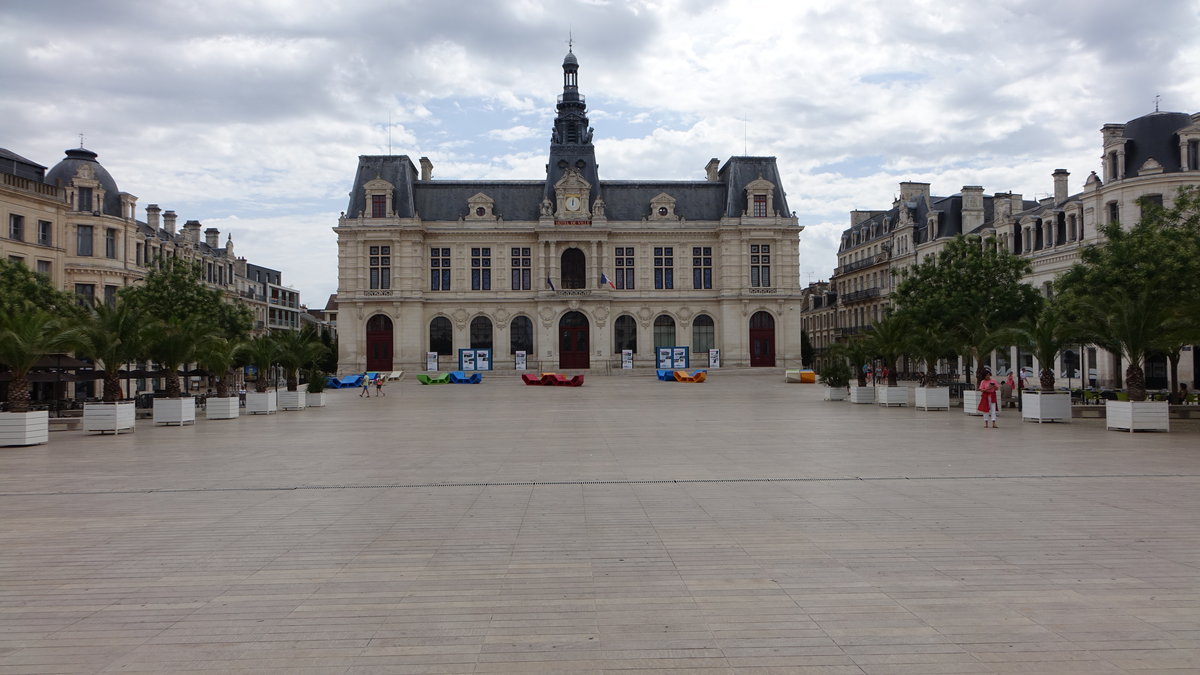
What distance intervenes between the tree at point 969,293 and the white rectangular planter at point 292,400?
995 inches

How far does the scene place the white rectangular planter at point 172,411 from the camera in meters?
25.6

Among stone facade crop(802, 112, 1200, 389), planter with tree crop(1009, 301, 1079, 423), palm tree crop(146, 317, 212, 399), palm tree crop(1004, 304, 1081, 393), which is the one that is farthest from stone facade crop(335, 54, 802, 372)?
palm tree crop(1004, 304, 1081, 393)

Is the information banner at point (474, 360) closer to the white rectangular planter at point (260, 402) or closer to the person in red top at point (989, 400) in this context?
the white rectangular planter at point (260, 402)

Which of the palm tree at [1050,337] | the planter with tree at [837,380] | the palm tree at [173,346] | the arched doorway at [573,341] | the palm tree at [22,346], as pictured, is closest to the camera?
the palm tree at [22,346]

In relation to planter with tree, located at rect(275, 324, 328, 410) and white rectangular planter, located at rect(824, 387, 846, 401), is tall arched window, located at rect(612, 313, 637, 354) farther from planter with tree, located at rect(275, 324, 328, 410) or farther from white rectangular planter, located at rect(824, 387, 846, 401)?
planter with tree, located at rect(275, 324, 328, 410)

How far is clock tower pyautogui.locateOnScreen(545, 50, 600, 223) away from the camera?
7453 cm

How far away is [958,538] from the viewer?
881 cm

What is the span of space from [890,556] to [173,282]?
41.4 meters

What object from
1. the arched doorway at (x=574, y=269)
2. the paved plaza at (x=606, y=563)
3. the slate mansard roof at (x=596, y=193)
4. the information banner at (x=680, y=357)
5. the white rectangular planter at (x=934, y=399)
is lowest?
the paved plaza at (x=606, y=563)

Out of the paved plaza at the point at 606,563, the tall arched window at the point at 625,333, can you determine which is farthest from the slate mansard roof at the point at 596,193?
the paved plaza at the point at 606,563

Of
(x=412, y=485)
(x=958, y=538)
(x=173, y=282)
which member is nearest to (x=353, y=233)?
(x=173, y=282)

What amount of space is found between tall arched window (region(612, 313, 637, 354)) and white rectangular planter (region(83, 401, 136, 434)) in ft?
177

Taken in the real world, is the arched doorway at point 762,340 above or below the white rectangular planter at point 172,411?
above

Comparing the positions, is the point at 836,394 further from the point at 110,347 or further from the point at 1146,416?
the point at 110,347
